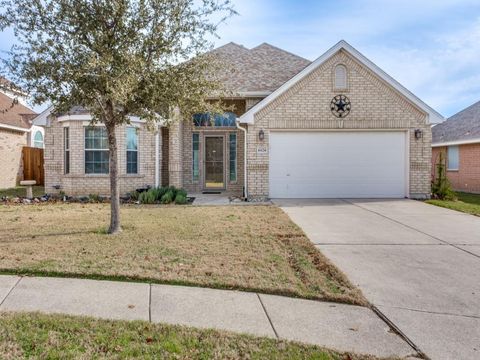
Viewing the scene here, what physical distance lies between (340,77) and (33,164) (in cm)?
1697

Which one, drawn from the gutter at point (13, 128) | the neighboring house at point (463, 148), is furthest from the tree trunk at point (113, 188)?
the neighboring house at point (463, 148)

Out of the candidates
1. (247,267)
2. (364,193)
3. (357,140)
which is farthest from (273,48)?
(247,267)

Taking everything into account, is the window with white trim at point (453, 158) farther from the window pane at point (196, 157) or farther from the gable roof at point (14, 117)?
the gable roof at point (14, 117)

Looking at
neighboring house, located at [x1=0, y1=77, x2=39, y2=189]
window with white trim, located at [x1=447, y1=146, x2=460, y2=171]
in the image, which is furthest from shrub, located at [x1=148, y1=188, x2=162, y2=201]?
window with white trim, located at [x1=447, y1=146, x2=460, y2=171]

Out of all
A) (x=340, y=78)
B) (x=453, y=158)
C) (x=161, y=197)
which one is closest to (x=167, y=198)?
(x=161, y=197)

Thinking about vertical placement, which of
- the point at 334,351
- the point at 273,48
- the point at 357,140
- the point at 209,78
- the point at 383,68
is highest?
the point at 273,48

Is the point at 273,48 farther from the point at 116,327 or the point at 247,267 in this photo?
the point at 116,327

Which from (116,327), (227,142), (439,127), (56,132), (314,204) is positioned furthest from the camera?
(439,127)

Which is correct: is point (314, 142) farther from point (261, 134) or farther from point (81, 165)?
point (81, 165)

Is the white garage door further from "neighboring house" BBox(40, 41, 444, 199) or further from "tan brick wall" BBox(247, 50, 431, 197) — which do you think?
"tan brick wall" BBox(247, 50, 431, 197)

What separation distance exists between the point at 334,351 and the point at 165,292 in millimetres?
2120

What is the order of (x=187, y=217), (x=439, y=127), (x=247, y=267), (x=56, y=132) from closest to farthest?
(x=247, y=267), (x=187, y=217), (x=56, y=132), (x=439, y=127)

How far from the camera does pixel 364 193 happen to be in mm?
13523

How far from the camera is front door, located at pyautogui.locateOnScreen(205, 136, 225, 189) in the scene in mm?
15812
